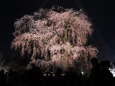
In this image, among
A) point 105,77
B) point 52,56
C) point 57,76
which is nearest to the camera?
point 105,77

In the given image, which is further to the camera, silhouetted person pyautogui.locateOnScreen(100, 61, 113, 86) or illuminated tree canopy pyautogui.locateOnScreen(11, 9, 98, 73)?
illuminated tree canopy pyautogui.locateOnScreen(11, 9, 98, 73)

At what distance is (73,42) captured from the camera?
25.6 metres

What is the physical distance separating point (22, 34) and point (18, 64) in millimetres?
4664

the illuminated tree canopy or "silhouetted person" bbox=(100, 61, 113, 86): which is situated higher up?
the illuminated tree canopy

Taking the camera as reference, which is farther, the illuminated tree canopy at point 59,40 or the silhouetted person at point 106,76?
the illuminated tree canopy at point 59,40

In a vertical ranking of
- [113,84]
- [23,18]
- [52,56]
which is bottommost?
[113,84]

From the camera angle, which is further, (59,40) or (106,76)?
(59,40)

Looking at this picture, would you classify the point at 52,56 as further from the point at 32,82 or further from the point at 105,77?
the point at 105,77

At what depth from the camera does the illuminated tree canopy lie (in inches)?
968

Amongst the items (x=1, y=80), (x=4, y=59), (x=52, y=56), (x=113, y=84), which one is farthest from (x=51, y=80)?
(x=4, y=59)

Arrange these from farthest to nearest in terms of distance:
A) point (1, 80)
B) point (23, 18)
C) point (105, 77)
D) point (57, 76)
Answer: point (23, 18), point (57, 76), point (1, 80), point (105, 77)

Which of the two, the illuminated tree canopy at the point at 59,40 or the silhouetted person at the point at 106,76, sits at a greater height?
the illuminated tree canopy at the point at 59,40

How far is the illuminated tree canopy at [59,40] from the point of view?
24.6 metres

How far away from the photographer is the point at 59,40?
25.2m
